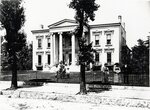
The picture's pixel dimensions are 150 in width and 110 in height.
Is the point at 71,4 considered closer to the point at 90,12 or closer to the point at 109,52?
the point at 90,12

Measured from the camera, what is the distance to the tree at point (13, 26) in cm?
1728

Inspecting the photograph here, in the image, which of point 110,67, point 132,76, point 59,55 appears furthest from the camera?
point 59,55

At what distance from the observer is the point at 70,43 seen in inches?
1563

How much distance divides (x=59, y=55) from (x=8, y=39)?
21607 mm

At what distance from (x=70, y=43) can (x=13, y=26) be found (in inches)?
886

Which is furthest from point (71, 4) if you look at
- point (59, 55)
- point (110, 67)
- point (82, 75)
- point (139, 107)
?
point (59, 55)

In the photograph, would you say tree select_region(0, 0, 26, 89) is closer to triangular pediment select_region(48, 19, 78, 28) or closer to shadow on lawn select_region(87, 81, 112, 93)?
shadow on lawn select_region(87, 81, 112, 93)

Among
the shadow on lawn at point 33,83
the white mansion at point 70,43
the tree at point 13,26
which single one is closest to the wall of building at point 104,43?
the white mansion at point 70,43

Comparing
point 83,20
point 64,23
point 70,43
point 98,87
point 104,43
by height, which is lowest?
point 98,87

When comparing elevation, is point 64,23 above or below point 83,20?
above

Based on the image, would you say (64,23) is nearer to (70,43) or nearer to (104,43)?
(70,43)

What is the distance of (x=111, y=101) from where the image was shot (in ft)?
40.2

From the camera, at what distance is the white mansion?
35.0 metres

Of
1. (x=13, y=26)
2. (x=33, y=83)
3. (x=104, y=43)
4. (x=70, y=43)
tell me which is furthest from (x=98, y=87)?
Result: (x=70, y=43)
